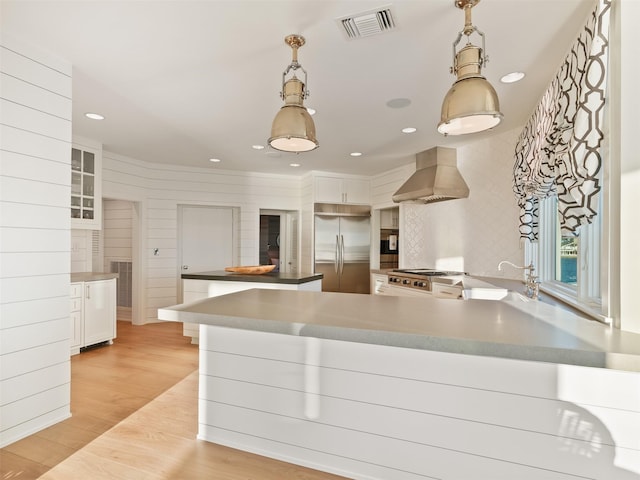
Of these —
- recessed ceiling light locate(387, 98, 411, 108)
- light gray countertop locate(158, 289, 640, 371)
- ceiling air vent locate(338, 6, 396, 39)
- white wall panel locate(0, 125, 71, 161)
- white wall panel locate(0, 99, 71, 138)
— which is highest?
recessed ceiling light locate(387, 98, 411, 108)

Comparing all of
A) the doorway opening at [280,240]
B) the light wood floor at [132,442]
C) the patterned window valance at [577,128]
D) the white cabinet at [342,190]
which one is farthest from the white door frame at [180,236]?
the patterned window valance at [577,128]

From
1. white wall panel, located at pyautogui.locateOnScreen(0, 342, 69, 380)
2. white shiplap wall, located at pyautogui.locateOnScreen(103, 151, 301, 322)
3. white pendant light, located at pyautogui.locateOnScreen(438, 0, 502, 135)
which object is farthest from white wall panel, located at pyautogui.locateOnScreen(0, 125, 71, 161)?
white shiplap wall, located at pyautogui.locateOnScreen(103, 151, 301, 322)

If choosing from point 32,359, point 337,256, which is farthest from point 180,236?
point 32,359

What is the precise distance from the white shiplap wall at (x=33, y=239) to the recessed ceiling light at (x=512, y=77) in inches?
124

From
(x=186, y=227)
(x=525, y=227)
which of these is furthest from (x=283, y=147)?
(x=186, y=227)

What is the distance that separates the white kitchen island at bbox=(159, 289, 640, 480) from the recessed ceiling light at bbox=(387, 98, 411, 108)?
188cm

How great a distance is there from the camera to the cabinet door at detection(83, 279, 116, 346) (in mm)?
3883

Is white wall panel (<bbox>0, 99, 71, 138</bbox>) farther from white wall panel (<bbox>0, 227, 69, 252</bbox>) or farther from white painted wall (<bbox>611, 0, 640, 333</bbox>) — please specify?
white painted wall (<bbox>611, 0, 640, 333</bbox>)

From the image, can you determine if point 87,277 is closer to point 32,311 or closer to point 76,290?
point 76,290

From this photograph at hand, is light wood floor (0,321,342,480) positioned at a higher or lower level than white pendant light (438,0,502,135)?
lower

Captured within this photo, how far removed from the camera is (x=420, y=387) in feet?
5.07

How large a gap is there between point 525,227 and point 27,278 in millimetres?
Answer: 3849

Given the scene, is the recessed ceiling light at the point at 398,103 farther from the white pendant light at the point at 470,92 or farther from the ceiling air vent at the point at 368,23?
the white pendant light at the point at 470,92

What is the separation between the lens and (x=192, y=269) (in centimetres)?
578
